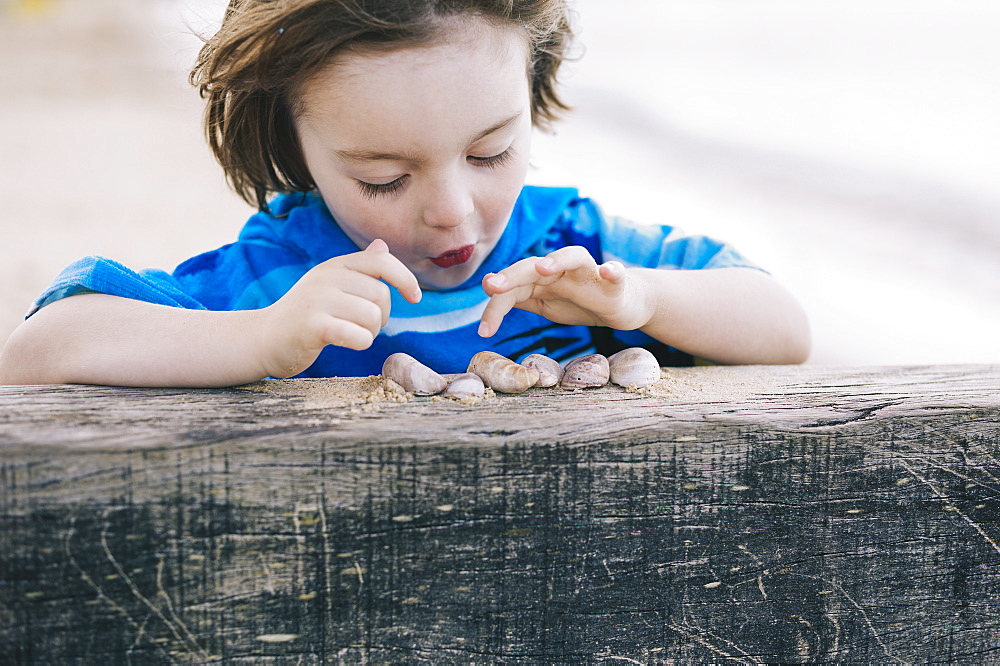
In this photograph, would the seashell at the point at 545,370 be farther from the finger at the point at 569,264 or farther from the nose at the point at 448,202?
the nose at the point at 448,202

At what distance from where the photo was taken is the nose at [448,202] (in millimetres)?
1694

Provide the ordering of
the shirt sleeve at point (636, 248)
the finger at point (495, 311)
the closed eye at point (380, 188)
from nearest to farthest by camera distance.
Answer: the finger at point (495, 311), the closed eye at point (380, 188), the shirt sleeve at point (636, 248)

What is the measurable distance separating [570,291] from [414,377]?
42cm

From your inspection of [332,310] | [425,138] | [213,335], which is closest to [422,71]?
[425,138]

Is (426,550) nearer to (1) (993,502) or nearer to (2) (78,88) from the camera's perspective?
(1) (993,502)

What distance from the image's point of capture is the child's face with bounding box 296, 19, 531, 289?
161cm

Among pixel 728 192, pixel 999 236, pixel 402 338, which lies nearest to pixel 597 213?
pixel 402 338

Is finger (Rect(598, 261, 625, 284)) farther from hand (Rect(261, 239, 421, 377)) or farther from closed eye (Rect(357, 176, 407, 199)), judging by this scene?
closed eye (Rect(357, 176, 407, 199))

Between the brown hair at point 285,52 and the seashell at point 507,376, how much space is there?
2.21 ft

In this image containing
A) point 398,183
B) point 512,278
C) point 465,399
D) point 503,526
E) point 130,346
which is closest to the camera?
point 503,526

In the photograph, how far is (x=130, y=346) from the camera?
1.41 metres

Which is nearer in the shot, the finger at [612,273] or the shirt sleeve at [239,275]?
the finger at [612,273]

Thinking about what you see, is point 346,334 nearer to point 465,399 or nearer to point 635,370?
point 465,399

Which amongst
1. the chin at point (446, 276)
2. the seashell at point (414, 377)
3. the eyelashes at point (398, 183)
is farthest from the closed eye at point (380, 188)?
the seashell at point (414, 377)
